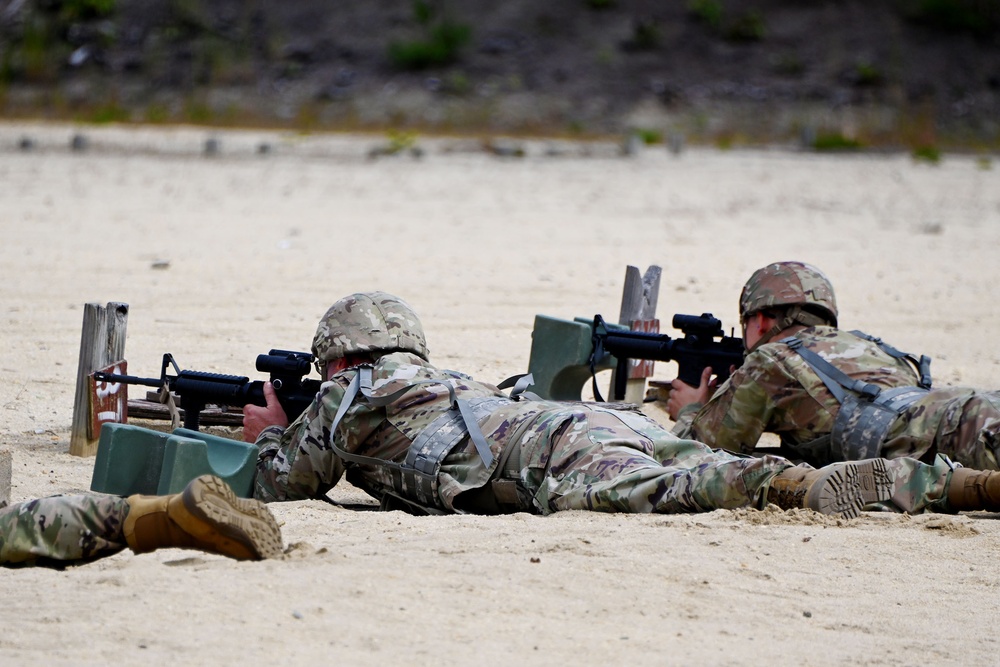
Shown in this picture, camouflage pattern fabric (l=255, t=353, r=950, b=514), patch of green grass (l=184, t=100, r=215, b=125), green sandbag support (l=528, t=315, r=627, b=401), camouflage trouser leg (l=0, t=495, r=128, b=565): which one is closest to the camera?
camouflage trouser leg (l=0, t=495, r=128, b=565)

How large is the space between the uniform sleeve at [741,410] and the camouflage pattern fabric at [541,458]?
0.65 m

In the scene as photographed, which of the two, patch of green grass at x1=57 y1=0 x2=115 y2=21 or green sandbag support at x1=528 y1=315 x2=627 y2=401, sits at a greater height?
patch of green grass at x1=57 y1=0 x2=115 y2=21

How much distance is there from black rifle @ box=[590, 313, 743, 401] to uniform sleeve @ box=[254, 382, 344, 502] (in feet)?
5.47

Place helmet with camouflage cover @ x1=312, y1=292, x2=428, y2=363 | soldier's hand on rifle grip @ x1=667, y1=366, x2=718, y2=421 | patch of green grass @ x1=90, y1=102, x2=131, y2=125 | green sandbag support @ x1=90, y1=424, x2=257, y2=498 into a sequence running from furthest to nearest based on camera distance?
1. patch of green grass @ x1=90, y1=102, x2=131, y2=125
2. soldier's hand on rifle grip @ x1=667, y1=366, x2=718, y2=421
3. helmet with camouflage cover @ x1=312, y1=292, x2=428, y2=363
4. green sandbag support @ x1=90, y1=424, x2=257, y2=498

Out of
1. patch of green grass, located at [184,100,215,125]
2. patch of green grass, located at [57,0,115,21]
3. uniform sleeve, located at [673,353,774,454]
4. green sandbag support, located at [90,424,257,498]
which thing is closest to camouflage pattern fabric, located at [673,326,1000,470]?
uniform sleeve, located at [673,353,774,454]

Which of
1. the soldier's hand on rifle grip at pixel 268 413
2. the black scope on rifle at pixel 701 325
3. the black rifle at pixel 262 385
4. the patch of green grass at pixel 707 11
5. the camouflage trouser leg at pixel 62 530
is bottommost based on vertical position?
the camouflage trouser leg at pixel 62 530

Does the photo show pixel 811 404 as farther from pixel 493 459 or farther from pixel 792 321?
pixel 493 459

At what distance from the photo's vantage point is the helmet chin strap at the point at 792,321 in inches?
222

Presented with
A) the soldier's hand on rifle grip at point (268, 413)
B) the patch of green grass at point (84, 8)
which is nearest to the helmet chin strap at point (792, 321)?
the soldier's hand on rifle grip at point (268, 413)

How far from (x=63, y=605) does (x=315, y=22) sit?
34039mm

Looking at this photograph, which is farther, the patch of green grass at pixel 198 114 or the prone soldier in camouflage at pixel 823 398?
the patch of green grass at pixel 198 114

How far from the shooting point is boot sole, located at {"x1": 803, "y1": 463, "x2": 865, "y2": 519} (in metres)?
4.41

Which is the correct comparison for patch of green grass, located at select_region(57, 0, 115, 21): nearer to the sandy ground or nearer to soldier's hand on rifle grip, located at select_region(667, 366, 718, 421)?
the sandy ground

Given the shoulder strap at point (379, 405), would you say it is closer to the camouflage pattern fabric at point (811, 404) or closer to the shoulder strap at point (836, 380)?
the camouflage pattern fabric at point (811, 404)
